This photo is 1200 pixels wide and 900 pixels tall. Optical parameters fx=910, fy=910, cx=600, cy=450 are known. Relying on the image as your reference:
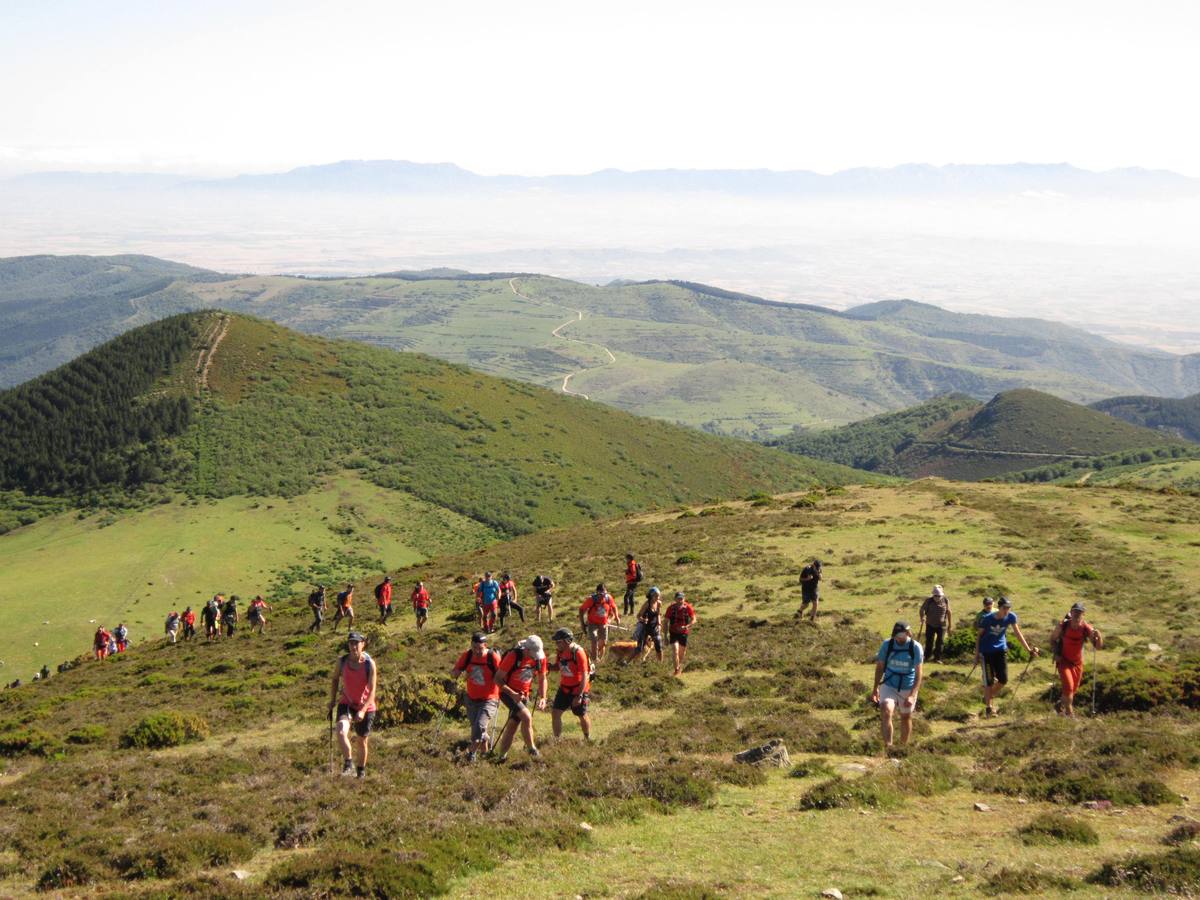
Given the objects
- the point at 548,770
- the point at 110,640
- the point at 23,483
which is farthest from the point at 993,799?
the point at 23,483

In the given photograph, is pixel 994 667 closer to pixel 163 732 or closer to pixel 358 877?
pixel 358 877

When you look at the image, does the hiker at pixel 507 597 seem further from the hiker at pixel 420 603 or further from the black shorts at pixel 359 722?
the black shorts at pixel 359 722

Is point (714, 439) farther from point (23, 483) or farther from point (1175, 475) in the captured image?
point (23, 483)

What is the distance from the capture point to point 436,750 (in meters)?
16.2

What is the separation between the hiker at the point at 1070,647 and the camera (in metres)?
17.2

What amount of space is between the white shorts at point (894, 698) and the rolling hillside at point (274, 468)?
55225mm

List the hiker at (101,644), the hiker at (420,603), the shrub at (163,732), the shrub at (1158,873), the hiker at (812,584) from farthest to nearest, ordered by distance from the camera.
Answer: the hiker at (101,644) < the hiker at (420,603) < the hiker at (812,584) < the shrub at (163,732) < the shrub at (1158,873)

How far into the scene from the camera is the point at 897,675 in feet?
49.3

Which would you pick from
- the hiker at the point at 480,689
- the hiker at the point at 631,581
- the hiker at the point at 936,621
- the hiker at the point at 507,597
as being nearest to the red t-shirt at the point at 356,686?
the hiker at the point at 480,689

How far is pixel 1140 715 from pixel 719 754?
7.88 m

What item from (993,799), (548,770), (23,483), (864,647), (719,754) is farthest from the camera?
(23,483)

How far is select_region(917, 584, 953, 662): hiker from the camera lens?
22.0 metres

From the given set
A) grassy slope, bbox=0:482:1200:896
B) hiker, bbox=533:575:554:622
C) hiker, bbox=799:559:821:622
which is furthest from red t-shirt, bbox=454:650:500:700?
hiker, bbox=799:559:821:622

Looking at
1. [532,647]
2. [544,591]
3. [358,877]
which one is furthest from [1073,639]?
[544,591]
